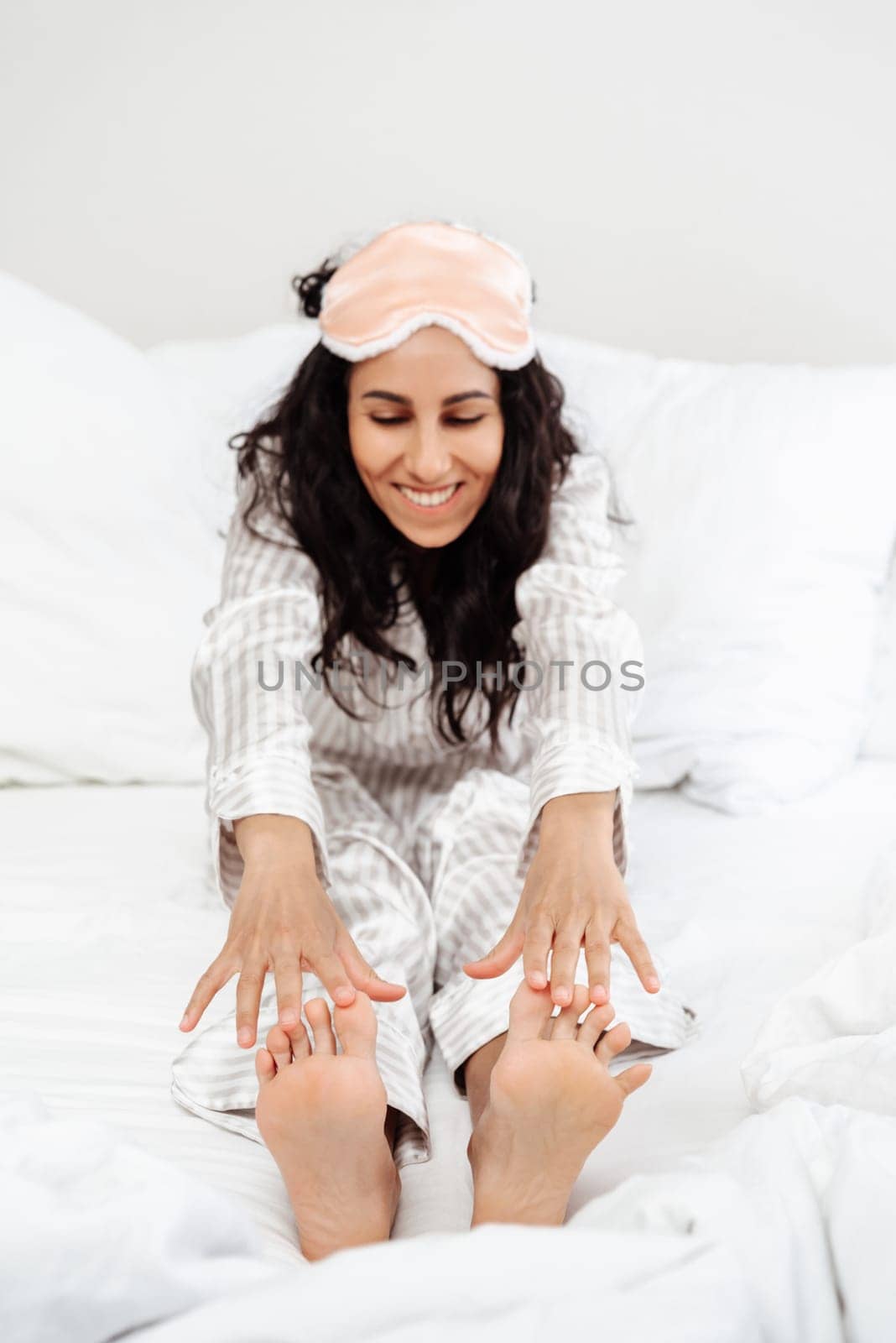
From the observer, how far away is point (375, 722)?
111 centimetres

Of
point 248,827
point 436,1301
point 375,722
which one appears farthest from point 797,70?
point 436,1301

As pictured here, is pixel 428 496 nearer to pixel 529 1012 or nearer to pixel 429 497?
pixel 429 497

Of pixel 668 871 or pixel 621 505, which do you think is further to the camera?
pixel 621 505

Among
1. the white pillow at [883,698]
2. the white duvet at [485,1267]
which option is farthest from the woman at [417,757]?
the white pillow at [883,698]

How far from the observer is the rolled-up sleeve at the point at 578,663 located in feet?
2.96

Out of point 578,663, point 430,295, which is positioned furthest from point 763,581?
point 430,295

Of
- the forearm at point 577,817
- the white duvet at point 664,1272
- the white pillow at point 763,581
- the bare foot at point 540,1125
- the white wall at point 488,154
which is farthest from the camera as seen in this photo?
the white wall at point 488,154

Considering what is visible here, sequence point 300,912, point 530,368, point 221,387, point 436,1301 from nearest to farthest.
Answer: point 436,1301, point 300,912, point 530,368, point 221,387

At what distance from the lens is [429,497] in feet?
3.25

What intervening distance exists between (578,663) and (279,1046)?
1.28 feet

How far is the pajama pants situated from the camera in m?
0.75

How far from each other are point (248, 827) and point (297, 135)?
117cm

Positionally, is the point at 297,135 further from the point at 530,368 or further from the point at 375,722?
the point at 375,722

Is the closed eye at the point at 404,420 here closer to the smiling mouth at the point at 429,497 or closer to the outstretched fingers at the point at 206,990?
the smiling mouth at the point at 429,497
